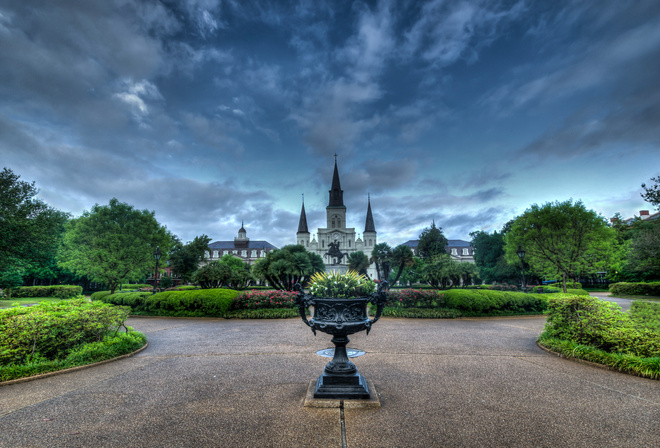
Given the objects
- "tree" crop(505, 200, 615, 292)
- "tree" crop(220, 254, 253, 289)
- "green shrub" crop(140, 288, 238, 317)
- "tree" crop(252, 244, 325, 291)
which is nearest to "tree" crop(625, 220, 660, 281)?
"tree" crop(505, 200, 615, 292)

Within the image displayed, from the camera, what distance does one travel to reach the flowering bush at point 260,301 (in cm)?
1369

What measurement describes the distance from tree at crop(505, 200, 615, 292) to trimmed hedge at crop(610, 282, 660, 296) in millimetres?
3869

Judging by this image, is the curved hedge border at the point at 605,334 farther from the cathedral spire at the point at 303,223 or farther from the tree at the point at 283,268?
the cathedral spire at the point at 303,223

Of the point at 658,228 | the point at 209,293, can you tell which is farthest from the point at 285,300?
the point at 658,228

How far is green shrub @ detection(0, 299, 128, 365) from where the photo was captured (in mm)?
5402

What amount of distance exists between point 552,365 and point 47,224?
31.4 metres

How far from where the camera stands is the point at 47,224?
72.2 ft

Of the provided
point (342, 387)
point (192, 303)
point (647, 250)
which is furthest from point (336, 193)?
point (342, 387)

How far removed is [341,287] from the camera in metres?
4.51

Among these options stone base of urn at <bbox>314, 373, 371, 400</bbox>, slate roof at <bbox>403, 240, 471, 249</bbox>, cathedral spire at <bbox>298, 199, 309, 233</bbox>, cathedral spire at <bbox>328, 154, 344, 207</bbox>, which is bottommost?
stone base of urn at <bbox>314, 373, 371, 400</bbox>

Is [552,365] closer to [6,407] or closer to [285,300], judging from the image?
[6,407]

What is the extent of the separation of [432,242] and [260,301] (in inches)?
1716

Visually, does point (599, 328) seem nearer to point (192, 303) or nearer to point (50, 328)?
point (50, 328)

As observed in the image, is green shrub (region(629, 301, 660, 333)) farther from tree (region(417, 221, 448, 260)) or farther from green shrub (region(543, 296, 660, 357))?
tree (region(417, 221, 448, 260))
